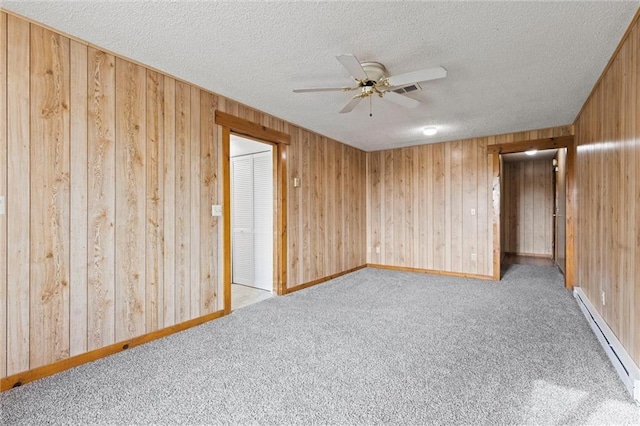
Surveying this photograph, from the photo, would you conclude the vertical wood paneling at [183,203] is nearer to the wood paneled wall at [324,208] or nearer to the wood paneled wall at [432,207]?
the wood paneled wall at [324,208]

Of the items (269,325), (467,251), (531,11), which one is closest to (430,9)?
(531,11)

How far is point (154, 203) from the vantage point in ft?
8.89

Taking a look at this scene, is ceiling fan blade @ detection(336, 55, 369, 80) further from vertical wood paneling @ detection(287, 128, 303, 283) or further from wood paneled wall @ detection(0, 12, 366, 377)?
vertical wood paneling @ detection(287, 128, 303, 283)

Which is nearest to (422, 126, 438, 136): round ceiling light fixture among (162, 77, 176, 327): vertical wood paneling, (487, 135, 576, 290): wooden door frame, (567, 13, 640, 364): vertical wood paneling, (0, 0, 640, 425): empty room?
(0, 0, 640, 425): empty room

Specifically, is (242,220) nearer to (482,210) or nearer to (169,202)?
(169,202)

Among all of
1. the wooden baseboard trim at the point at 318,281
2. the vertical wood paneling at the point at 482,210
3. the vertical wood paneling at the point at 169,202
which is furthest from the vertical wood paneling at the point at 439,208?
the vertical wood paneling at the point at 169,202

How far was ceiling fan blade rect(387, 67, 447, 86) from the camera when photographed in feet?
7.18

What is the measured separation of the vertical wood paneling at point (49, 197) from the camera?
6.70 feet

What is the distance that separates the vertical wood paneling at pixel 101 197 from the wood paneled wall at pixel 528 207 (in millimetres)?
7633

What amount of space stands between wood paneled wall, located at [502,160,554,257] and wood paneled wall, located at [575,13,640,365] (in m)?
4.49

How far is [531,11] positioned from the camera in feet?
6.09

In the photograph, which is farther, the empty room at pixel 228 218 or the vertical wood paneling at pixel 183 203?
the vertical wood paneling at pixel 183 203

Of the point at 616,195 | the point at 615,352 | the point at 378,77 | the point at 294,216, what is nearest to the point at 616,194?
the point at 616,195

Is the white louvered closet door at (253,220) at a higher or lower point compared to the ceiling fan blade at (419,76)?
lower
